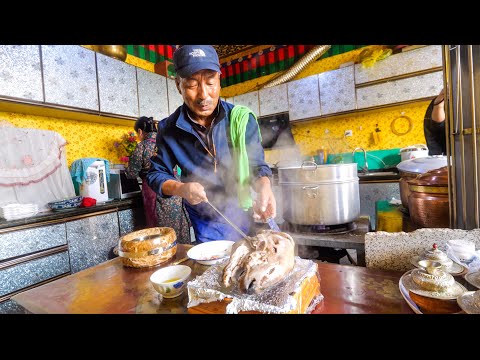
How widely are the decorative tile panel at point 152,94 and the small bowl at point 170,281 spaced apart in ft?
13.3

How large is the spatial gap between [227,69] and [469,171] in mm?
6503

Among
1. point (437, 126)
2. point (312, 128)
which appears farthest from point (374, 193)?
point (312, 128)

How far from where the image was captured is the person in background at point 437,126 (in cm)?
254

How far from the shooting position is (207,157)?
6.43 feet

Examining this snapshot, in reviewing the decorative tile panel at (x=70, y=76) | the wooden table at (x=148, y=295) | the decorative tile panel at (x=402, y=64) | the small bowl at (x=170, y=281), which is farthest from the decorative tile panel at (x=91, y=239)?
the decorative tile panel at (x=402, y=64)

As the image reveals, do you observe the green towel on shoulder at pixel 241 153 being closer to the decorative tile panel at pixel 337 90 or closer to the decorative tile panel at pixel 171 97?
the decorative tile panel at pixel 171 97

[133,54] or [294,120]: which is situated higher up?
[133,54]

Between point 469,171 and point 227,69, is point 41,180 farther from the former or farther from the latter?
point 227,69

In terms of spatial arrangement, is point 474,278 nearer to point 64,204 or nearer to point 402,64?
point 64,204

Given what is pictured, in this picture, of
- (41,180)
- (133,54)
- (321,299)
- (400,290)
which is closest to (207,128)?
(321,299)

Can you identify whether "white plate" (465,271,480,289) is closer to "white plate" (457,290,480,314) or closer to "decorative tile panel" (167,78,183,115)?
"white plate" (457,290,480,314)

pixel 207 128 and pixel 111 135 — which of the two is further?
pixel 111 135

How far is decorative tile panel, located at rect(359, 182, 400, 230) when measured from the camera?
4.03 metres

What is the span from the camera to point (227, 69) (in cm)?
671
